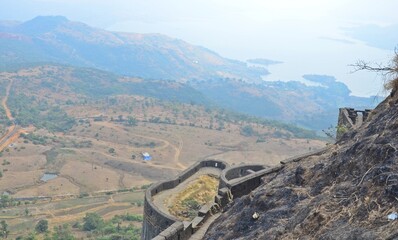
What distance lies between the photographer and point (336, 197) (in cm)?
663

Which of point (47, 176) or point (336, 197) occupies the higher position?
point (336, 197)

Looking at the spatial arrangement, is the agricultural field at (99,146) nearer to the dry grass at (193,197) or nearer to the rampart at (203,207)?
the dry grass at (193,197)

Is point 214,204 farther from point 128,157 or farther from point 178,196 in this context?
point 128,157

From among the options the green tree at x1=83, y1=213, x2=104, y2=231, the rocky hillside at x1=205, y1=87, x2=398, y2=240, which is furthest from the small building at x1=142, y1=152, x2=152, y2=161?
the rocky hillside at x1=205, y1=87, x2=398, y2=240

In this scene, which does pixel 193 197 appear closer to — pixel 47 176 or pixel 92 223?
pixel 92 223

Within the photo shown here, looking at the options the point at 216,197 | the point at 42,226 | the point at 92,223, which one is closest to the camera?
the point at 216,197

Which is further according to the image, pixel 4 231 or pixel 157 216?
pixel 4 231

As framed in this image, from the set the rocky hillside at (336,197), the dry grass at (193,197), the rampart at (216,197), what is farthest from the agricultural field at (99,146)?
the rocky hillside at (336,197)

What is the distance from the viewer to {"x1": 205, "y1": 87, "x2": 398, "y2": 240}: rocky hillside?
228 inches

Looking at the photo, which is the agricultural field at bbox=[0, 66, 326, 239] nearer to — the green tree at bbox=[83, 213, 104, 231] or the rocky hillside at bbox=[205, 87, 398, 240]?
the green tree at bbox=[83, 213, 104, 231]

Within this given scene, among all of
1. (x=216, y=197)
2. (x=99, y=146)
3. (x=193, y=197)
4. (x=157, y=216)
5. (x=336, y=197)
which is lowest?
(x=99, y=146)

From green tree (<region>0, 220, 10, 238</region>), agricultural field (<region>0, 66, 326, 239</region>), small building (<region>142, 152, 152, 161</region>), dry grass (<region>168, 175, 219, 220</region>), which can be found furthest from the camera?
small building (<region>142, 152, 152, 161</region>)

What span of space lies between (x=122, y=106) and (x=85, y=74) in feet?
156

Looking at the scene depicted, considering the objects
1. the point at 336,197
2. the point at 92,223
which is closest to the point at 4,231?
the point at 92,223
